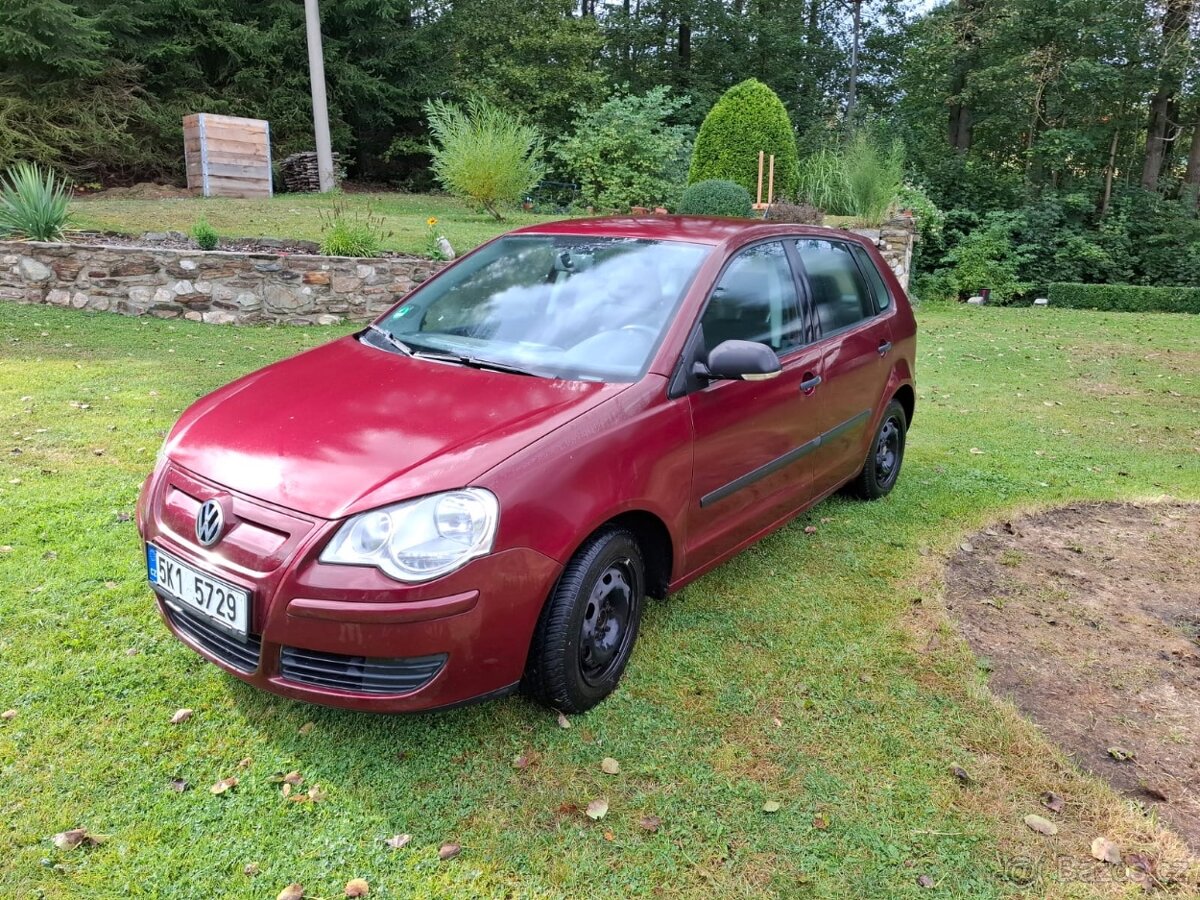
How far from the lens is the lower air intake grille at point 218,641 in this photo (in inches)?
94.1

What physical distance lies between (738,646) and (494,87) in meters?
22.0

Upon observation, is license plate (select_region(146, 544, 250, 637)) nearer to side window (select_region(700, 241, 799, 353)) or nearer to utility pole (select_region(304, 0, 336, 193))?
side window (select_region(700, 241, 799, 353))

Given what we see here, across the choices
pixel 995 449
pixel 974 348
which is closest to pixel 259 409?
pixel 995 449

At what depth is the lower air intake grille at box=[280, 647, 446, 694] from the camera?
7.64 feet

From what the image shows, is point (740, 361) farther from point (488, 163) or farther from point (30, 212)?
point (488, 163)

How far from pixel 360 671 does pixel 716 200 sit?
10.2m

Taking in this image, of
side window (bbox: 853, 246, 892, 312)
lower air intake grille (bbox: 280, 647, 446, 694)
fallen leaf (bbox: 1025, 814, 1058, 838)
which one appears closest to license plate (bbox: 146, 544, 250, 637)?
lower air intake grille (bbox: 280, 647, 446, 694)

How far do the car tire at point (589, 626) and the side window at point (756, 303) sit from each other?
3.03ft

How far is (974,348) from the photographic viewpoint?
10211 mm

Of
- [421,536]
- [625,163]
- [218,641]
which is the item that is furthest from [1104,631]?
[625,163]

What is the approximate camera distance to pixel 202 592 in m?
2.43

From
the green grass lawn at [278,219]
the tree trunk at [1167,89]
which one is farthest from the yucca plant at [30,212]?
the tree trunk at [1167,89]

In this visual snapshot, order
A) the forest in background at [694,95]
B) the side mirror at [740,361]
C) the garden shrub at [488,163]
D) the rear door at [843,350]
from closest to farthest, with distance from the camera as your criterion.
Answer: the side mirror at [740,361], the rear door at [843,350], the garden shrub at [488,163], the forest in background at [694,95]

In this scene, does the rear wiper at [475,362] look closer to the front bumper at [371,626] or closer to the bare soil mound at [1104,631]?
the front bumper at [371,626]
